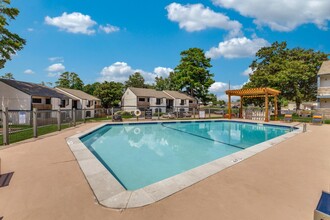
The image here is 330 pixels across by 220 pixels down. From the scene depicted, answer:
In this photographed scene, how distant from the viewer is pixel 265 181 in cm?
341

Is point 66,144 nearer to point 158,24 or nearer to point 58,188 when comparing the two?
point 58,188

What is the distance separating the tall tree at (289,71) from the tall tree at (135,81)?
32.6 m

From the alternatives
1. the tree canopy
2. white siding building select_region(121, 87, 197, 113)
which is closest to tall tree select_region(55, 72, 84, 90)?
the tree canopy

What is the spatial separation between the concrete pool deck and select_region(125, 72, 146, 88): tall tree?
47024 mm

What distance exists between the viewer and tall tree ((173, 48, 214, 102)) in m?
33.2

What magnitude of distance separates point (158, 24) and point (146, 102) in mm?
14843

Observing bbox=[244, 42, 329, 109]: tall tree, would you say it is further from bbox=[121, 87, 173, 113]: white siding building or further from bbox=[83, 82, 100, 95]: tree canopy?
bbox=[83, 82, 100, 95]: tree canopy

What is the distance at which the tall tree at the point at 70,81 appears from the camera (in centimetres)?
4678

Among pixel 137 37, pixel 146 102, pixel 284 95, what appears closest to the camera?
pixel 137 37

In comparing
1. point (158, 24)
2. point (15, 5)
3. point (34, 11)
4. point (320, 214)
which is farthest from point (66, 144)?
point (158, 24)

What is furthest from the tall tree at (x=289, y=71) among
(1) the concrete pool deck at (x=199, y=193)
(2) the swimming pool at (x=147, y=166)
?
(1) the concrete pool deck at (x=199, y=193)

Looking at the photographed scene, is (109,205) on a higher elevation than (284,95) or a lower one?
lower

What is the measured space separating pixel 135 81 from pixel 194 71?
76.1 feet

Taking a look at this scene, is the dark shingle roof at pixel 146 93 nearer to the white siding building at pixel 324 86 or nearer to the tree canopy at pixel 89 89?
the tree canopy at pixel 89 89
